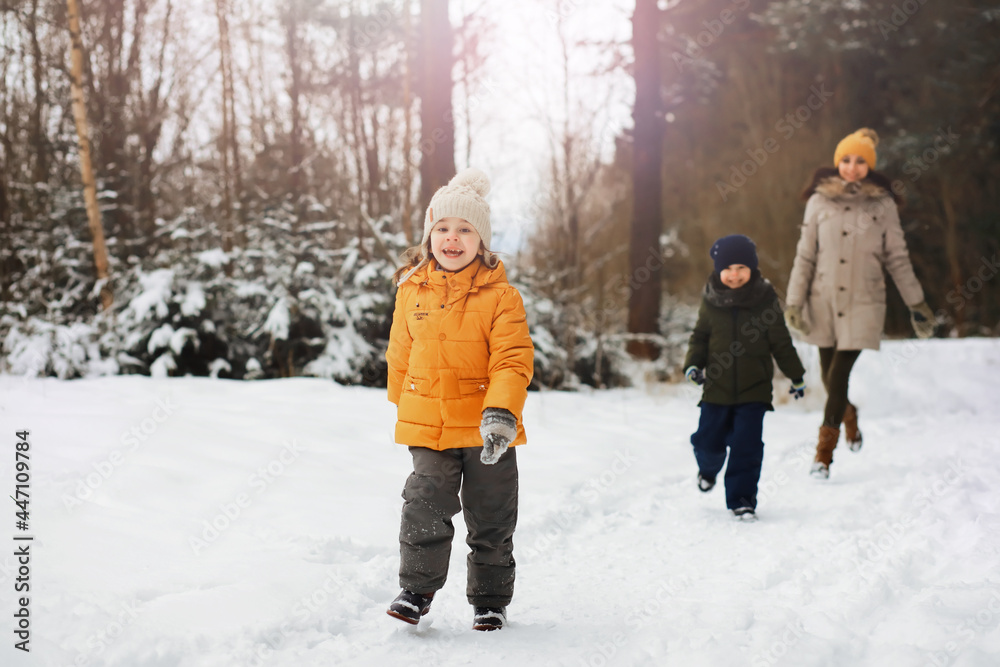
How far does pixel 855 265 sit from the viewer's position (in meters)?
5.25

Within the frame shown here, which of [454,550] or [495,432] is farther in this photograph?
[454,550]

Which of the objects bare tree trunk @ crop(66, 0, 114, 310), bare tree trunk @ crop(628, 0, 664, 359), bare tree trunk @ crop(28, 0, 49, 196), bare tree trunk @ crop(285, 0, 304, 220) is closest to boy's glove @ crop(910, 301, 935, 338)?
bare tree trunk @ crop(628, 0, 664, 359)

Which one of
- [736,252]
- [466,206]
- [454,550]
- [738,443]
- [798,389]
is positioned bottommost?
[454,550]

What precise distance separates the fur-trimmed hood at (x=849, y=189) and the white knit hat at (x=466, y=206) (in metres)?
3.38

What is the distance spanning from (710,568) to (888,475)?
2297 mm

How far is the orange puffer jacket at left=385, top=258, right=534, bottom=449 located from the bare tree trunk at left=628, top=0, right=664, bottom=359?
9.00 meters

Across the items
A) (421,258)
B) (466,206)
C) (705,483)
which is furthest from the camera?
(705,483)

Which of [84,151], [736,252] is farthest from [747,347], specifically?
[84,151]

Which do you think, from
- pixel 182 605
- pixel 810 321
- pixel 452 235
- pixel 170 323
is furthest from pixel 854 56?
pixel 182 605

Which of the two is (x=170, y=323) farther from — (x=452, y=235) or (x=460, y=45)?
(x=460, y=45)

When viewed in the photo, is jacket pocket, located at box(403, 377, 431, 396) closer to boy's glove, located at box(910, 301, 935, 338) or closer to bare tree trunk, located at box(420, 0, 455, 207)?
boy's glove, located at box(910, 301, 935, 338)

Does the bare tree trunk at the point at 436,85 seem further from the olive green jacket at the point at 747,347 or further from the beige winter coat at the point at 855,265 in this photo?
the olive green jacket at the point at 747,347

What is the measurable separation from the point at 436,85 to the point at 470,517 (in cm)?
694

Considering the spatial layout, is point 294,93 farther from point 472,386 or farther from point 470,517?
point 470,517
